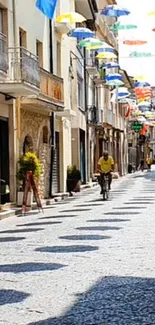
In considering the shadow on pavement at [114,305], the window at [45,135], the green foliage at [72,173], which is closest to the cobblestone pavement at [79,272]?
the shadow on pavement at [114,305]

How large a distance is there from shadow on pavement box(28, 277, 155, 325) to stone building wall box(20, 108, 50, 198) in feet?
52.2

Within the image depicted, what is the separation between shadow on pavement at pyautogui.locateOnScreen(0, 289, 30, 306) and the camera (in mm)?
7073

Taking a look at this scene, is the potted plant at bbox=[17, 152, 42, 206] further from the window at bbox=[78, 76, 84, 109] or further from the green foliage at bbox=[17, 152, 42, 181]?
the window at bbox=[78, 76, 84, 109]

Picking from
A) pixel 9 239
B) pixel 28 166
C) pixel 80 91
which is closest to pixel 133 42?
pixel 80 91

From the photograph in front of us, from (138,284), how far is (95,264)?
5.10 ft

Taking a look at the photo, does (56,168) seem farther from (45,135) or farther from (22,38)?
(22,38)

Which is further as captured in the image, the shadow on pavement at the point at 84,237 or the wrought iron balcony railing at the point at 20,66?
the wrought iron balcony railing at the point at 20,66

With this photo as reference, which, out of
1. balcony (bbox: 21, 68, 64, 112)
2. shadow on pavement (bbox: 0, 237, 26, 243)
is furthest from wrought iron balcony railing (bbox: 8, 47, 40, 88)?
shadow on pavement (bbox: 0, 237, 26, 243)

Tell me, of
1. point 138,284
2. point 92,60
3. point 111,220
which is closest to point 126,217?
point 111,220

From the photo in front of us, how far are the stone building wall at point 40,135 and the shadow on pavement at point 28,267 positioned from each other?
14125 millimetres

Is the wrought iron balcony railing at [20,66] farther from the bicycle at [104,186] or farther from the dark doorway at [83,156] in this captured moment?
the dark doorway at [83,156]

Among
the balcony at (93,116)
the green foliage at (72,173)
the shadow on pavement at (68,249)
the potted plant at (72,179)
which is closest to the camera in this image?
the shadow on pavement at (68,249)

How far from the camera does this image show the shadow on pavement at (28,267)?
8.98 metres

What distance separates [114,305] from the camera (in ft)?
22.1
